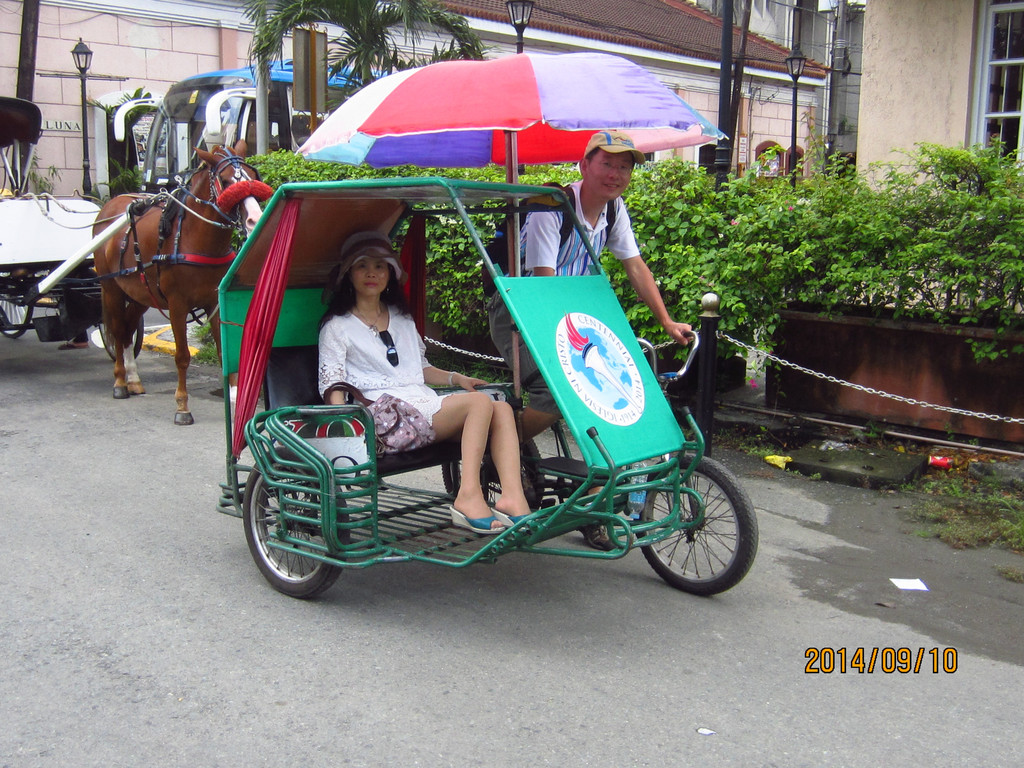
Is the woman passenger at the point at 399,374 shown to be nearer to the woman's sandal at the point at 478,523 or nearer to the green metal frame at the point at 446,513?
the woman's sandal at the point at 478,523

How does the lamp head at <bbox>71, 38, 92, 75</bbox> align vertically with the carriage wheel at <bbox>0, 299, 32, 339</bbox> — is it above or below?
above

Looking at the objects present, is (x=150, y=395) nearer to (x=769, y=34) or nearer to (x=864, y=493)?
(x=864, y=493)

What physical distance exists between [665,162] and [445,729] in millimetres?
5193

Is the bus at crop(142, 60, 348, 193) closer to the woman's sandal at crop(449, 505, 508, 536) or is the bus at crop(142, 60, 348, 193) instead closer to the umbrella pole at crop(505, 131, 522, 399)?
the umbrella pole at crop(505, 131, 522, 399)

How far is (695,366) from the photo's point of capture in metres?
7.35

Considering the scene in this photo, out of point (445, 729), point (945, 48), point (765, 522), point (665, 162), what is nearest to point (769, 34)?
point (945, 48)

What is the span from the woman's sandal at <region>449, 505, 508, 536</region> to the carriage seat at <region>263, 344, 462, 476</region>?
42 cm

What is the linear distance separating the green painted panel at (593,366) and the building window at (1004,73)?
6.11 metres

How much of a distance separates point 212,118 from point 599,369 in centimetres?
1324

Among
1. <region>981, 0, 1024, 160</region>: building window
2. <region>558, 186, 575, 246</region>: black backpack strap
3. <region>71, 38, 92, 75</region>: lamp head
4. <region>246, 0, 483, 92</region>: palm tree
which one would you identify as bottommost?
<region>558, 186, 575, 246</region>: black backpack strap

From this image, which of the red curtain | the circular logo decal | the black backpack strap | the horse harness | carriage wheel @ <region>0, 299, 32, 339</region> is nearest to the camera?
the circular logo decal
